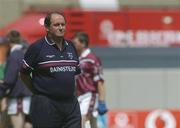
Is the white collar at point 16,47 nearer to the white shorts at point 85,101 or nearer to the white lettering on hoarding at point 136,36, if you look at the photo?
the white shorts at point 85,101

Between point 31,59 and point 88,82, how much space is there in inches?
107

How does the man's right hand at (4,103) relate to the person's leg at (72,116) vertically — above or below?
below

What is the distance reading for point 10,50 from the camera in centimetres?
1000

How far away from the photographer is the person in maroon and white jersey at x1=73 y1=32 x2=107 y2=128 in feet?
32.2

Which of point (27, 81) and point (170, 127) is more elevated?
point (27, 81)

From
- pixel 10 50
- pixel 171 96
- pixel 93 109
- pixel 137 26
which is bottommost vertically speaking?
pixel 171 96

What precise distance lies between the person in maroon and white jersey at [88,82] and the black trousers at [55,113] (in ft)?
8.35

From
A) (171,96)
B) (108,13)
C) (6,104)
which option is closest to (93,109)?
(6,104)

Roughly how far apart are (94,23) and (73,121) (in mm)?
12223

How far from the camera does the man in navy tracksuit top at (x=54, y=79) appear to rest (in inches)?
280

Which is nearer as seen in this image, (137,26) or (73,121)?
(73,121)

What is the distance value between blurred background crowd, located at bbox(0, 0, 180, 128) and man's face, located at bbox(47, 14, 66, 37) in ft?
33.4

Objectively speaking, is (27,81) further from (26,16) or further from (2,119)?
(26,16)

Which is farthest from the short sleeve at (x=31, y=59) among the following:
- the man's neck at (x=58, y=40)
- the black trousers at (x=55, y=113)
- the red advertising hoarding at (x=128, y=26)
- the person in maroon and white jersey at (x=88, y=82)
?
the red advertising hoarding at (x=128, y=26)
